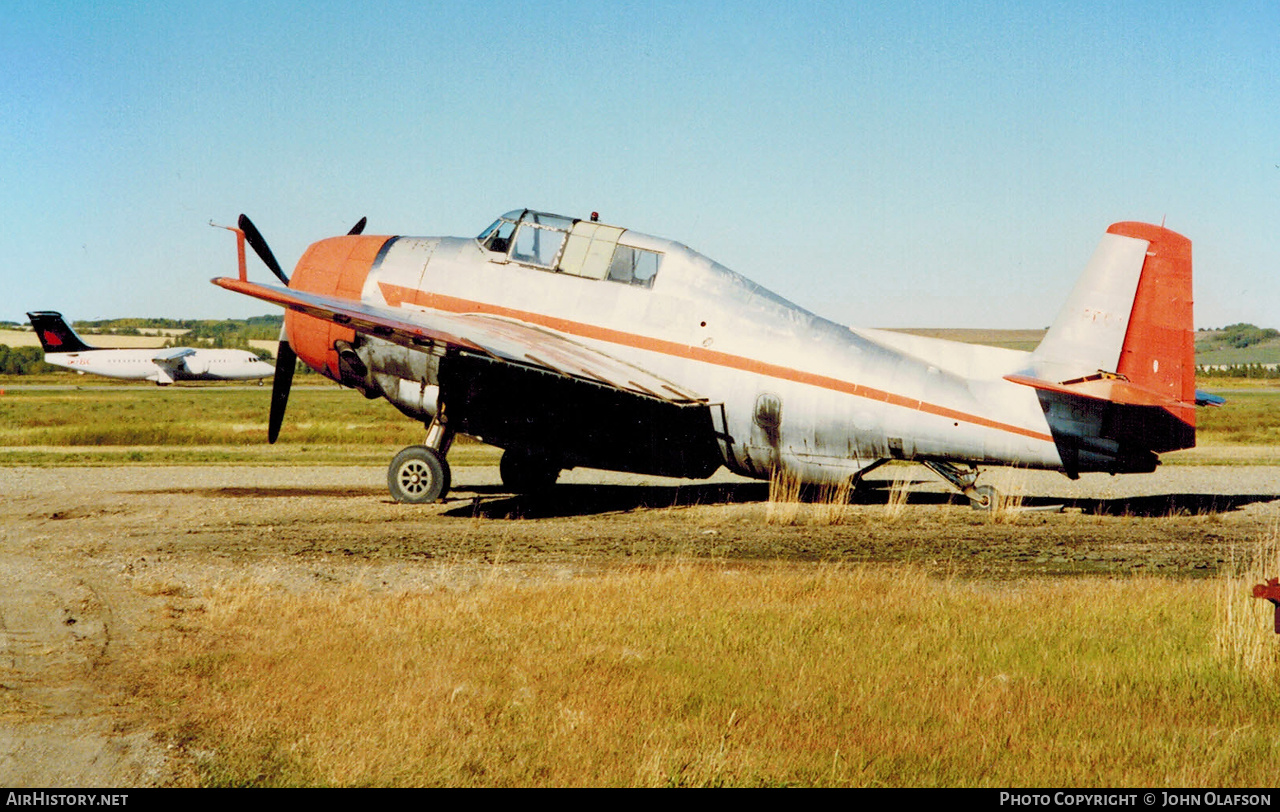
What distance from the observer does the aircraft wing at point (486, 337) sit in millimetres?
12789

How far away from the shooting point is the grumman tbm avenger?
1329cm

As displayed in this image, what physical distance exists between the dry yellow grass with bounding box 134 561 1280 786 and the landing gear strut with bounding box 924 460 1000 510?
16.8ft

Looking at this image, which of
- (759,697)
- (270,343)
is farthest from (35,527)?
(270,343)

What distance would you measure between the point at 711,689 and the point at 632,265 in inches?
339

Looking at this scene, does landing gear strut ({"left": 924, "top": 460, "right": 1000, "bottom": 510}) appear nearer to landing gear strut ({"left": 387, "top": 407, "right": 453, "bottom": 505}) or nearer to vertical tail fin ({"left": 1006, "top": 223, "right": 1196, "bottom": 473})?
vertical tail fin ({"left": 1006, "top": 223, "right": 1196, "bottom": 473})

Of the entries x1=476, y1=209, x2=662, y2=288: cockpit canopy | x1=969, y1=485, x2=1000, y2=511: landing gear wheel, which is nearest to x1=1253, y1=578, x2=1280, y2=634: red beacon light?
x1=969, y1=485, x2=1000, y2=511: landing gear wheel

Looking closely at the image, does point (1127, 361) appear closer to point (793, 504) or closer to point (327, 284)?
point (793, 504)

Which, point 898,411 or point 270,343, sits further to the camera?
point 270,343

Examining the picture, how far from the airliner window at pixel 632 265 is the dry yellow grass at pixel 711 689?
5944 mm

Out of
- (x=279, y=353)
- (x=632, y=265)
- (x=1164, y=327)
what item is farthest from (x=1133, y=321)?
(x=279, y=353)

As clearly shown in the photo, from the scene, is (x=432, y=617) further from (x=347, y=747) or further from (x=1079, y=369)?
(x=1079, y=369)

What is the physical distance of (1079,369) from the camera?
44.5 ft

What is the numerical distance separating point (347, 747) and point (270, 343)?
147m

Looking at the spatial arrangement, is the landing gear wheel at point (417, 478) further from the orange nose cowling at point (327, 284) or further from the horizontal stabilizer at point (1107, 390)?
the horizontal stabilizer at point (1107, 390)
